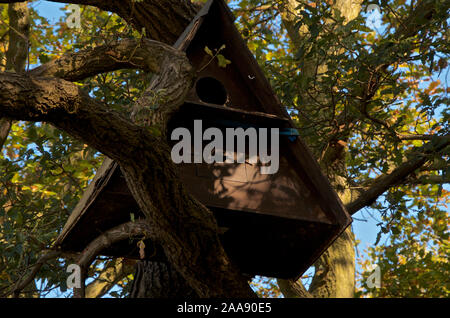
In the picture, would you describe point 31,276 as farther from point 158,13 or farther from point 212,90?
point 158,13

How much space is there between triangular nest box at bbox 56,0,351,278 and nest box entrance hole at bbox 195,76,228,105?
16 mm

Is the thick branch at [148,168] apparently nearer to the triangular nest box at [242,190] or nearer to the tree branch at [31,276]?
the triangular nest box at [242,190]

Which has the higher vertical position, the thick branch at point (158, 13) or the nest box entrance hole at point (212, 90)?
the thick branch at point (158, 13)

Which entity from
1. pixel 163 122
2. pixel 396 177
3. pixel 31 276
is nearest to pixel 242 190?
pixel 163 122

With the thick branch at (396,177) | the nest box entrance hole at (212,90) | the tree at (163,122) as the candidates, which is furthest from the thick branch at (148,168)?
the thick branch at (396,177)

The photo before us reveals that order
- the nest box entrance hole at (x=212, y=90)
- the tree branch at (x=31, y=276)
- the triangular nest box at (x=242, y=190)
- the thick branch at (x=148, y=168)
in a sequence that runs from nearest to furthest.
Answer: the thick branch at (x=148, y=168) → the tree branch at (x=31, y=276) → the triangular nest box at (x=242, y=190) → the nest box entrance hole at (x=212, y=90)

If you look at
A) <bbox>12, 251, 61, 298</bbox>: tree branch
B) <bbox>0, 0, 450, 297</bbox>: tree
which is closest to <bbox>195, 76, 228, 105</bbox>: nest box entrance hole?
<bbox>0, 0, 450, 297</bbox>: tree

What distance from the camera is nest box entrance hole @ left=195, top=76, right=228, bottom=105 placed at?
4504 millimetres

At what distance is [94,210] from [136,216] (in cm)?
32

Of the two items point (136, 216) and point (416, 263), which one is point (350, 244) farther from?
point (136, 216)

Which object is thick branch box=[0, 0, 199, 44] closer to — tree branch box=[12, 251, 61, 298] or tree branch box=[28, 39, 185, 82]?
tree branch box=[28, 39, 185, 82]

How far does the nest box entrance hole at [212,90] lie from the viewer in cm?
450

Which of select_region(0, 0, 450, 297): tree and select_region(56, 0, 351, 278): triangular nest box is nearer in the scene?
select_region(0, 0, 450, 297): tree

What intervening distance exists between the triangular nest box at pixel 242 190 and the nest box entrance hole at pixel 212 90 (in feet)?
0.05
